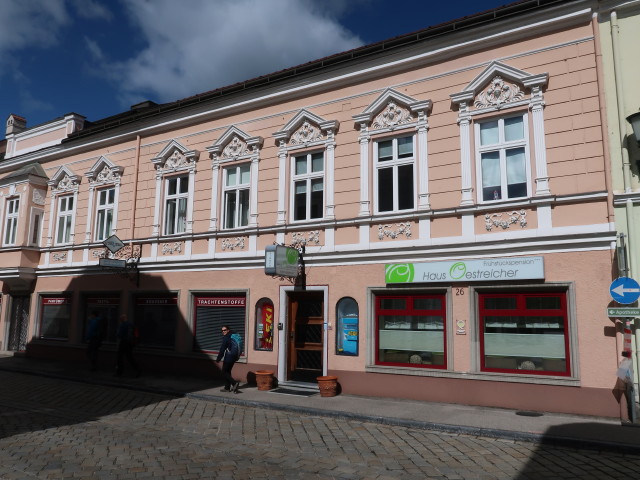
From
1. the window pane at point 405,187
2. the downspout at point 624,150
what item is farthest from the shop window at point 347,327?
the downspout at point 624,150

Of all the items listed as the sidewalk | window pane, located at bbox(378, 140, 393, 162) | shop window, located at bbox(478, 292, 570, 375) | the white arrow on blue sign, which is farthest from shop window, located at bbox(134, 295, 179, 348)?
the white arrow on blue sign

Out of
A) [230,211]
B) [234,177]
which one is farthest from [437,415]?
[234,177]

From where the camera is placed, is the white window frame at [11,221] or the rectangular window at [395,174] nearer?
the rectangular window at [395,174]

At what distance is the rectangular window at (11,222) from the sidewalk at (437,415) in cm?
840

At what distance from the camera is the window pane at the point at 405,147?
11.4 meters

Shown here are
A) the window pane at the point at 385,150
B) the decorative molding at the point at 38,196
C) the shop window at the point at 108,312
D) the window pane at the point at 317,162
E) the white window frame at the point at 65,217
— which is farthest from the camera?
the decorative molding at the point at 38,196

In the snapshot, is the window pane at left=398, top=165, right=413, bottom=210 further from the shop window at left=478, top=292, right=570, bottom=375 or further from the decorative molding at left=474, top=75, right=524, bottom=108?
the shop window at left=478, top=292, right=570, bottom=375

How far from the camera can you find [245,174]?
546 inches

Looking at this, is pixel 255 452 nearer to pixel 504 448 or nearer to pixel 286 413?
pixel 286 413

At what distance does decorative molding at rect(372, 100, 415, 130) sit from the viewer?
37.6 ft

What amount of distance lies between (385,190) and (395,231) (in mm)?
1076

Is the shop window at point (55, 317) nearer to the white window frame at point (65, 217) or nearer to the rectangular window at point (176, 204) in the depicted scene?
the white window frame at point (65, 217)

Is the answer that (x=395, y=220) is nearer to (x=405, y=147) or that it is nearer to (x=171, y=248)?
(x=405, y=147)

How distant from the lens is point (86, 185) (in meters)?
17.1
